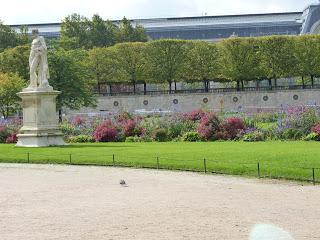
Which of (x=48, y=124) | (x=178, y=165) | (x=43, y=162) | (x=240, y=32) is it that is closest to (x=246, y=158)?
(x=178, y=165)

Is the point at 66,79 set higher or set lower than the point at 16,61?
lower

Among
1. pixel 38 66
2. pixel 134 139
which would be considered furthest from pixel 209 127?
pixel 38 66

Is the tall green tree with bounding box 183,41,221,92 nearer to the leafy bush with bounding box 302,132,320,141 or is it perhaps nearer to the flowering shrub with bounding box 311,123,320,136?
the flowering shrub with bounding box 311,123,320,136

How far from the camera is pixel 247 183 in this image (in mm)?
14195

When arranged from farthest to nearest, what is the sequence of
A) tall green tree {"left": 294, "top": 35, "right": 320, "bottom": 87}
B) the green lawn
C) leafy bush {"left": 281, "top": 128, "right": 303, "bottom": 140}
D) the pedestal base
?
tall green tree {"left": 294, "top": 35, "right": 320, "bottom": 87}, leafy bush {"left": 281, "top": 128, "right": 303, "bottom": 140}, the pedestal base, the green lawn

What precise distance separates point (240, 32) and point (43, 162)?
259 ft

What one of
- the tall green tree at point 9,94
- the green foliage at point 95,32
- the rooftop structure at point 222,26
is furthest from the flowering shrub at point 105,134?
the rooftop structure at point 222,26

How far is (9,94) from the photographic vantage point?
50.3 meters

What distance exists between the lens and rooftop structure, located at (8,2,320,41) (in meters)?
97.0

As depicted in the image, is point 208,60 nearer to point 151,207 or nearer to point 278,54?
point 278,54

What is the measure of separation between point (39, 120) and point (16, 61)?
3576 cm

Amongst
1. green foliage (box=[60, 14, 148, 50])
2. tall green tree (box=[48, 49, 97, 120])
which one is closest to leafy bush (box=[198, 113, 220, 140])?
tall green tree (box=[48, 49, 97, 120])

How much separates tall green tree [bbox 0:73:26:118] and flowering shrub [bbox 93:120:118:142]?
67.2 feet

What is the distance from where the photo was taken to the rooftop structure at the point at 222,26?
9700 cm
